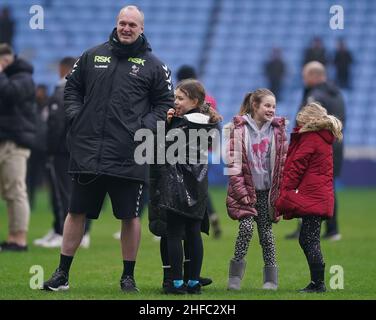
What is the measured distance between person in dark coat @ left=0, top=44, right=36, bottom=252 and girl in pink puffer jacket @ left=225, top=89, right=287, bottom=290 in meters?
3.88

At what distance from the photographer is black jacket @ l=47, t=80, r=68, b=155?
41.6 ft

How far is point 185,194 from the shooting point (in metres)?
8.34

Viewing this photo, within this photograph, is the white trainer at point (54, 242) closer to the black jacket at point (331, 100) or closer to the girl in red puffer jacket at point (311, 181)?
the black jacket at point (331, 100)

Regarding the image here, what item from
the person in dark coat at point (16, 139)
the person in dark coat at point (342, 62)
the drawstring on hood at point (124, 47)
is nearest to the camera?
the drawstring on hood at point (124, 47)

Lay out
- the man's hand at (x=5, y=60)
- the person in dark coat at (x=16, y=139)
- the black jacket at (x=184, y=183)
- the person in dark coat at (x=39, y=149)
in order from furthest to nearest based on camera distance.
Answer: the person in dark coat at (x=39, y=149) → the man's hand at (x=5, y=60) → the person in dark coat at (x=16, y=139) → the black jacket at (x=184, y=183)

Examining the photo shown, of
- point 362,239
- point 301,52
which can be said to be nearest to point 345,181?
point 301,52

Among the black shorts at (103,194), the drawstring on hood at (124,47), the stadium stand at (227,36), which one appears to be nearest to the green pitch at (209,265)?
the black shorts at (103,194)

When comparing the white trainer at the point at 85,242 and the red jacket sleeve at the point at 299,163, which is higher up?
the red jacket sleeve at the point at 299,163

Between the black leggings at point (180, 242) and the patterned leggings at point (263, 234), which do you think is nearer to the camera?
the black leggings at point (180, 242)

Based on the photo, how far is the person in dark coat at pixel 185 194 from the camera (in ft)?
27.4

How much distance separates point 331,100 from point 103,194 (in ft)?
19.2

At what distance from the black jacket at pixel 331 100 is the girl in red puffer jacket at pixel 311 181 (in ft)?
15.9

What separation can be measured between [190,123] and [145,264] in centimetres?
296
